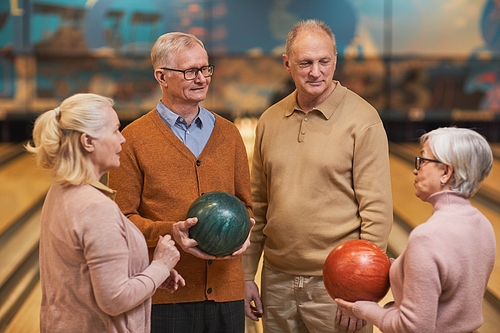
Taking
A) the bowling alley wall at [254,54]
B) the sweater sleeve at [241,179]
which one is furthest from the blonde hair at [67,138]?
the bowling alley wall at [254,54]

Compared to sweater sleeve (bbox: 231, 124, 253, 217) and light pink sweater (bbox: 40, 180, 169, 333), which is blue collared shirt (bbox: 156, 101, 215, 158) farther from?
light pink sweater (bbox: 40, 180, 169, 333)

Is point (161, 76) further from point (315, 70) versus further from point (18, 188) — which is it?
point (18, 188)

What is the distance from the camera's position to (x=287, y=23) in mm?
8859

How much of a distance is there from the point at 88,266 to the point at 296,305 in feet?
3.00

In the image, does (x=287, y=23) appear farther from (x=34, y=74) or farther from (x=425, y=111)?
(x=34, y=74)

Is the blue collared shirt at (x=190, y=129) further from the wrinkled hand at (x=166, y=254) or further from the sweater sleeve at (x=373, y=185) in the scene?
the sweater sleeve at (x=373, y=185)

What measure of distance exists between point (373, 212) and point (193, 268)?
68 centimetres

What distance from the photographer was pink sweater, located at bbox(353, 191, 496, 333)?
127 cm

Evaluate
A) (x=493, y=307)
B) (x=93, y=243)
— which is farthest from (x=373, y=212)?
(x=493, y=307)

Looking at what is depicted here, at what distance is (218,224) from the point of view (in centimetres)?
159

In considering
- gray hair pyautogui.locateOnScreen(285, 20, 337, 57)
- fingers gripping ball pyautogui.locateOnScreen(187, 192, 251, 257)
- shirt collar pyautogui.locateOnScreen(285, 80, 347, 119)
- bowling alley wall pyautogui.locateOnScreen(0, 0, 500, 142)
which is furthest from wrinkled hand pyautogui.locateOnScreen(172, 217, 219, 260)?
bowling alley wall pyautogui.locateOnScreen(0, 0, 500, 142)

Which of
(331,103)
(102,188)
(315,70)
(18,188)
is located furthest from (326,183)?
(18,188)

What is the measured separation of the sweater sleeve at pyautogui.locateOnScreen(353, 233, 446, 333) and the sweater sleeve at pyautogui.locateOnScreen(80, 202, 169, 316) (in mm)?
723

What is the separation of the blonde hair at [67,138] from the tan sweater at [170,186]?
375mm
